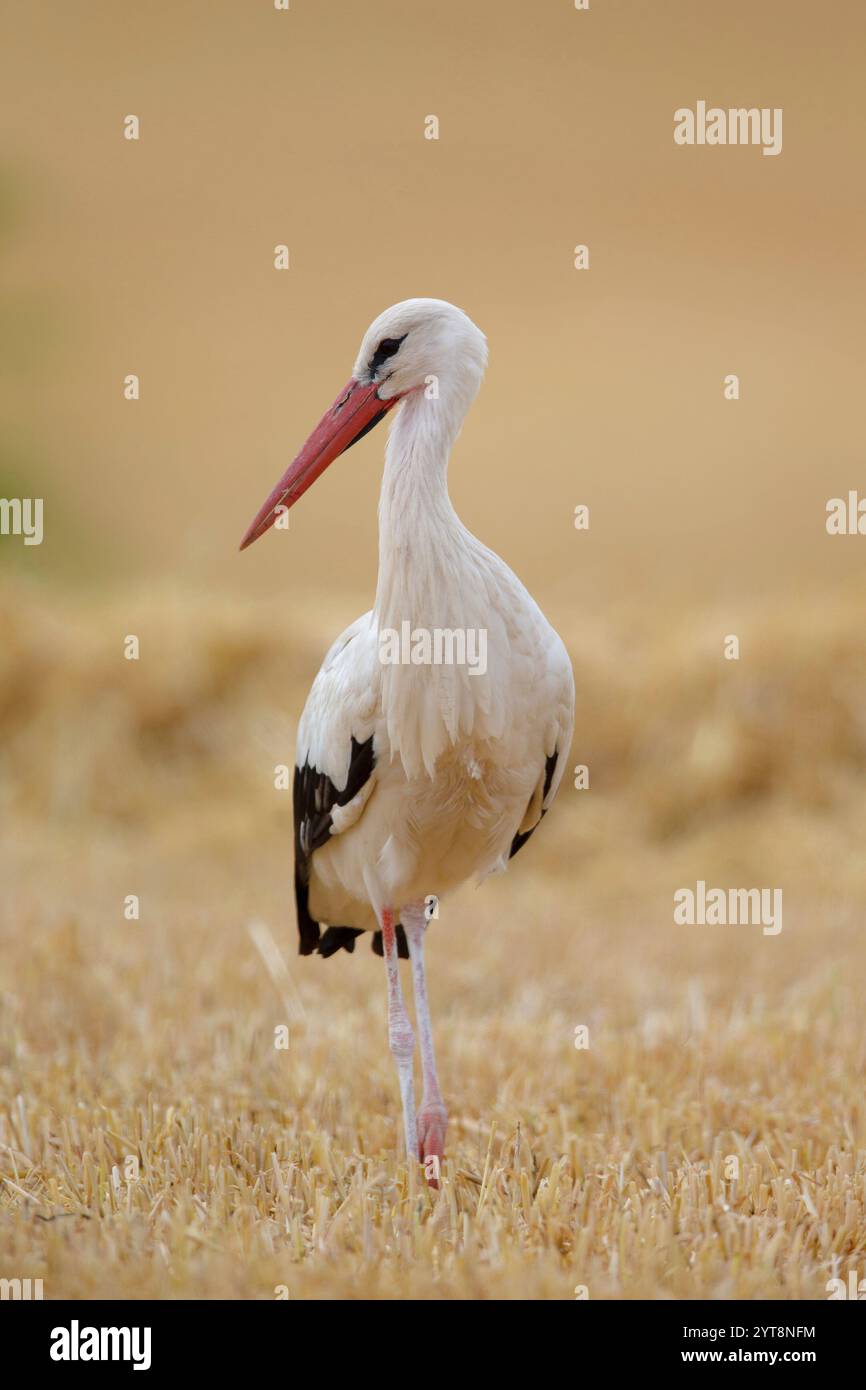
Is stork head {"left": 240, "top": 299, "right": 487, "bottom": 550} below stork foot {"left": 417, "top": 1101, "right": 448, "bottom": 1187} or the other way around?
the other way around

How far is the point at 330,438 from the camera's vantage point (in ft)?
9.72

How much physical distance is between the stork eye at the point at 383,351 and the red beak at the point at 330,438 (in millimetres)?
31

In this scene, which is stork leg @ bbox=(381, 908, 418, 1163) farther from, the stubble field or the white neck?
the white neck

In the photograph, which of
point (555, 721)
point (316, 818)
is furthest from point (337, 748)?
point (555, 721)

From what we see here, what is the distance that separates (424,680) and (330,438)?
53 cm

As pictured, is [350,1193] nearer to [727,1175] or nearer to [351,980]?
[727,1175]

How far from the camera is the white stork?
9.39 ft

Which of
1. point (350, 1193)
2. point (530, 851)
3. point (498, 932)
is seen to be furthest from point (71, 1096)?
point (530, 851)

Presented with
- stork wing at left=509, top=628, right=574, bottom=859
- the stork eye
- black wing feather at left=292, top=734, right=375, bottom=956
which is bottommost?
black wing feather at left=292, top=734, right=375, bottom=956

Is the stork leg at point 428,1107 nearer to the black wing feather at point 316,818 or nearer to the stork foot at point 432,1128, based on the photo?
the stork foot at point 432,1128

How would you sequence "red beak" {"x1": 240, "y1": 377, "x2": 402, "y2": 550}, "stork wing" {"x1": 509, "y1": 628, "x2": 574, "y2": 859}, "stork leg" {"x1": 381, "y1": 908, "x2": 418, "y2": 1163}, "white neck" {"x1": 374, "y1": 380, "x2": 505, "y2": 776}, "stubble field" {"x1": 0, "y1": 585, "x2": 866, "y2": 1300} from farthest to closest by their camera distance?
"stork leg" {"x1": 381, "y1": 908, "x2": 418, "y2": 1163} < "stork wing" {"x1": 509, "y1": 628, "x2": 574, "y2": 859} < "red beak" {"x1": 240, "y1": 377, "x2": 402, "y2": 550} < "white neck" {"x1": 374, "y1": 380, "x2": 505, "y2": 776} < "stubble field" {"x1": 0, "y1": 585, "x2": 866, "y2": 1300}

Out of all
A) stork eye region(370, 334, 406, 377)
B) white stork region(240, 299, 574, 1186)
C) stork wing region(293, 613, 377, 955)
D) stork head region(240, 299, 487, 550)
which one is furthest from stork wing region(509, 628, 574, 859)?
stork eye region(370, 334, 406, 377)

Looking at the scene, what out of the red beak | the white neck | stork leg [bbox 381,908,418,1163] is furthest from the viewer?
stork leg [bbox 381,908,418,1163]

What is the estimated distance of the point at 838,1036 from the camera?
13.8ft
